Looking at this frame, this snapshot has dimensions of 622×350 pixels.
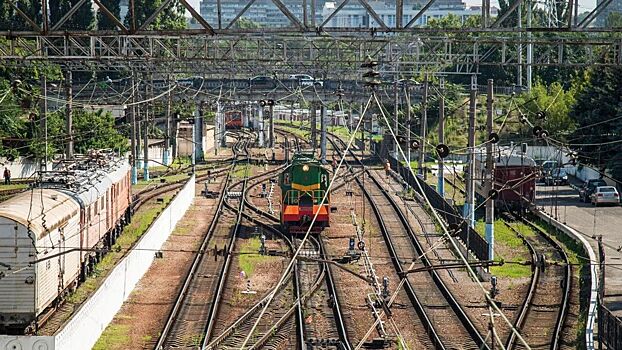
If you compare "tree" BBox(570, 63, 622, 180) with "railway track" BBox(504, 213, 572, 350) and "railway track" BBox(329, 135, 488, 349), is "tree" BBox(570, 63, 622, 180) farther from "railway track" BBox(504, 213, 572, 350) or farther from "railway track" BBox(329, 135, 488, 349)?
"railway track" BBox(504, 213, 572, 350)

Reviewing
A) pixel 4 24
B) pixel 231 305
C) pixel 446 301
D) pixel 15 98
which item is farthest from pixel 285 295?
pixel 4 24

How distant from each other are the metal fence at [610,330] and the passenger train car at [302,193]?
1409cm

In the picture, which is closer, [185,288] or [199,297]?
[199,297]

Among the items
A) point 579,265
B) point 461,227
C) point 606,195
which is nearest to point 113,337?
point 579,265

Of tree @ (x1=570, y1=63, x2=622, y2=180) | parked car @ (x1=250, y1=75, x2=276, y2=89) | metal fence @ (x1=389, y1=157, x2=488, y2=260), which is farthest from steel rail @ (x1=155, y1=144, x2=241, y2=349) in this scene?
parked car @ (x1=250, y1=75, x2=276, y2=89)

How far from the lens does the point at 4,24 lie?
58.9 meters

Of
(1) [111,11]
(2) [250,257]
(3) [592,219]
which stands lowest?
(2) [250,257]

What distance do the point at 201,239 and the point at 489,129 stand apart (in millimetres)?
9739

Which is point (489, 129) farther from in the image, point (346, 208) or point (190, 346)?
point (346, 208)

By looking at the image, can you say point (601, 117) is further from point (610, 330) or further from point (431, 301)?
point (610, 330)

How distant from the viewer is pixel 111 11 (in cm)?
6272

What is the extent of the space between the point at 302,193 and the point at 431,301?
9470 millimetres

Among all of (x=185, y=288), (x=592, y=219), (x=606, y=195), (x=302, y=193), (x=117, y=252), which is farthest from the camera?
(x=606, y=195)

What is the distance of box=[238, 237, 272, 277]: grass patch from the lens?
84.6 feet
